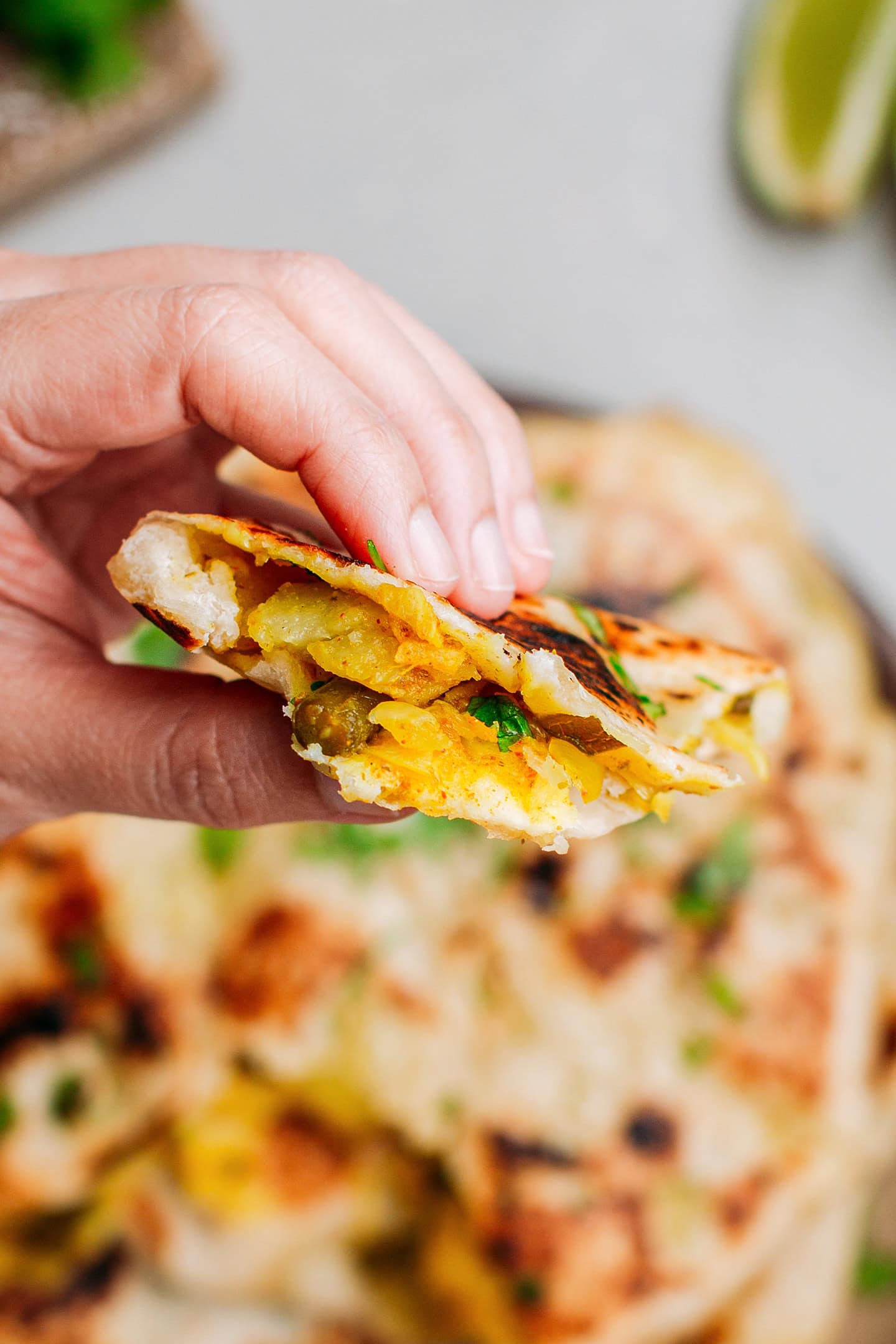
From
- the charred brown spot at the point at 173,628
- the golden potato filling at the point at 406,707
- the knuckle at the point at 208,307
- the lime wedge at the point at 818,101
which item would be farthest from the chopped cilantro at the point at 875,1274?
the lime wedge at the point at 818,101

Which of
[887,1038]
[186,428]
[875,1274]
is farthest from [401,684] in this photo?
[875,1274]

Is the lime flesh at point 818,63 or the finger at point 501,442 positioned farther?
the lime flesh at point 818,63

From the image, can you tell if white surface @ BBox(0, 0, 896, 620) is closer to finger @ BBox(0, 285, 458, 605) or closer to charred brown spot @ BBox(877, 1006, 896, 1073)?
charred brown spot @ BBox(877, 1006, 896, 1073)

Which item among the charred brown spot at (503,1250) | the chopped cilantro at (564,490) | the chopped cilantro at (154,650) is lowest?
the charred brown spot at (503,1250)

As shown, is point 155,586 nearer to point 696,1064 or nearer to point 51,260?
point 51,260

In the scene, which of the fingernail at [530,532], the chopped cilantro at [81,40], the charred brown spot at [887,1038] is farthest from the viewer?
the chopped cilantro at [81,40]

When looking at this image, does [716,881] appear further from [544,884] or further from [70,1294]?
[70,1294]

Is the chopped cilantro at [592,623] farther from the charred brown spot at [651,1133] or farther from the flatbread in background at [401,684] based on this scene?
the charred brown spot at [651,1133]
